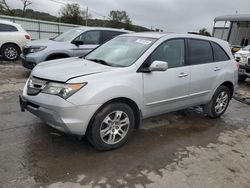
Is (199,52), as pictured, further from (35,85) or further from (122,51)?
(35,85)

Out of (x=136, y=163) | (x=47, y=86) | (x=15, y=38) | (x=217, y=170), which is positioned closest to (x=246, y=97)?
(x=217, y=170)

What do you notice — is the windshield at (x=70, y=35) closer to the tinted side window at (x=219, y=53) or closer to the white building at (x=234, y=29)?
the tinted side window at (x=219, y=53)

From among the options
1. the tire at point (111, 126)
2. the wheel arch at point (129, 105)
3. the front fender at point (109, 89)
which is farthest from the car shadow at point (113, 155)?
the front fender at point (109, 89)

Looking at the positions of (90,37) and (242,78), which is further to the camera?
(242,78)

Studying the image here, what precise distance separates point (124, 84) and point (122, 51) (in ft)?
3.04

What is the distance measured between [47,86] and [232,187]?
8.56ft

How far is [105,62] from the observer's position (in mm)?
4094

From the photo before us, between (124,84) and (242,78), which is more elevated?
(124,84)

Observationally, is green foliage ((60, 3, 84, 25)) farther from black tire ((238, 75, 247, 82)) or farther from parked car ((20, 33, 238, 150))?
parked car ((20, 33, 238, 150))

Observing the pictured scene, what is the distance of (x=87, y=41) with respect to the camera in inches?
341

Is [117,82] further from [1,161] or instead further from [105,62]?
[1,161]

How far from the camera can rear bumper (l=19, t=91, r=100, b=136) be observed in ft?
10.5

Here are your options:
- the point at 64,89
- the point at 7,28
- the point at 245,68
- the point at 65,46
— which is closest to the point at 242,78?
A: the point at 245,68

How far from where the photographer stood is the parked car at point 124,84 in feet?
10.7
